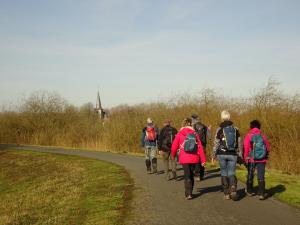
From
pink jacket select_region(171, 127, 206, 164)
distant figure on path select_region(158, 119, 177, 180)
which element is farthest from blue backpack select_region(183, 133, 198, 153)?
distant figure on path select_region(158, 119, 177, 180)

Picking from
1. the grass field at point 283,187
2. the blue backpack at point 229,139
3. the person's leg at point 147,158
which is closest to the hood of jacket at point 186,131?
A: the blue backpack at point 229,139

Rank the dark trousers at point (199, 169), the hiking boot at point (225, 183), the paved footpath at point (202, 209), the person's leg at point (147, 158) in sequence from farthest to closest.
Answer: the person's leg at point (147, 158), the dark trousers at point (199, 169), the hiking boot at point (225, 183), the paved footpath at point (202, 209)

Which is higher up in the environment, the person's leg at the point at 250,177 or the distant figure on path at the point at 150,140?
the distant figure on path at the point at 150,140

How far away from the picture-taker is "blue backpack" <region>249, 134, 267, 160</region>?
10.1 meters

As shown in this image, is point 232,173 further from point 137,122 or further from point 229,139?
point 137,122

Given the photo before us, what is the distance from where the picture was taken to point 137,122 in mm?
30906

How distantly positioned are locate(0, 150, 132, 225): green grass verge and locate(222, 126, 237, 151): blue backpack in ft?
9.40

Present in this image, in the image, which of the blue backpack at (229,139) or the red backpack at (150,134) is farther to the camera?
the red backpack at (150,134)

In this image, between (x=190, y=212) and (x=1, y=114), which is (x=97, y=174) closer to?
(x=190, y=212)

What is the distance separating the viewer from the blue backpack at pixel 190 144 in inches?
408

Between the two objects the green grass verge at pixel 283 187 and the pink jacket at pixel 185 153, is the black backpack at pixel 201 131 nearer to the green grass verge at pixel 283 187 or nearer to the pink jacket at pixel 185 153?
the green grass verge at pixel 283 187

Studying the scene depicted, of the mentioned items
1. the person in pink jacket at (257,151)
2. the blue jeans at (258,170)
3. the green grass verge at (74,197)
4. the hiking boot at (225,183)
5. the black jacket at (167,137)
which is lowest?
the green grass verge at (74,197)

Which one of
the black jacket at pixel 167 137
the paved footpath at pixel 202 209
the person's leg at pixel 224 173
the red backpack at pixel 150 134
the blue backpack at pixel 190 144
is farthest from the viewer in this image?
the red backpack at pixel 150 134

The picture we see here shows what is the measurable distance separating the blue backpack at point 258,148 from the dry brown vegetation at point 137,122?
8203 mm
